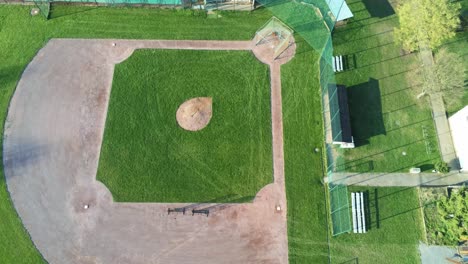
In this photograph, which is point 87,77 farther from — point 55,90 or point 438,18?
point 438,18

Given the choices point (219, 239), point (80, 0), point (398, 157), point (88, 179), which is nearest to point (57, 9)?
point (80, 0)

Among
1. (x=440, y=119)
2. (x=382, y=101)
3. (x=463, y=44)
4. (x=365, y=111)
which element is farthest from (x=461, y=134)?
(x=463, y=44)

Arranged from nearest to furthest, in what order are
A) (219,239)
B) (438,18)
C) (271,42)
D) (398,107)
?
(219,239) → (438,18) → (398,107) → (271,42)

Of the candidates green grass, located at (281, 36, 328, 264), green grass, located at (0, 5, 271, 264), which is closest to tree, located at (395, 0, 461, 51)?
green grass, located at (281, 36, 328, 264)

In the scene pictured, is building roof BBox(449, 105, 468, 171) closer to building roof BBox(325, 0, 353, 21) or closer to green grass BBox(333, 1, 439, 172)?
green grass BBox(333, 1, 439, 172)

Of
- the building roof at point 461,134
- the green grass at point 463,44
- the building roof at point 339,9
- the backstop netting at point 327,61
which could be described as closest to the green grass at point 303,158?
the backstop netting at point 327,61

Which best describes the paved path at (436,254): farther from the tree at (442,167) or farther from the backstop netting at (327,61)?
the tree at (442,167)
